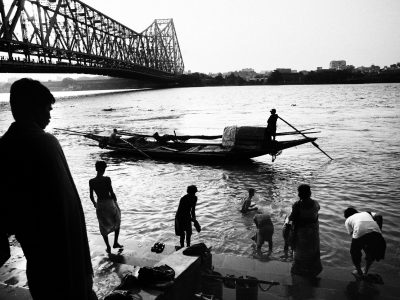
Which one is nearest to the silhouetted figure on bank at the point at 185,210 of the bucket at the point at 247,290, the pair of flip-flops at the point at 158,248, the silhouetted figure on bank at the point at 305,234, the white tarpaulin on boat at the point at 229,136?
the pair of flip-flops at the point at 158,248

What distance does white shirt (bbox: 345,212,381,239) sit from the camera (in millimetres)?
4457

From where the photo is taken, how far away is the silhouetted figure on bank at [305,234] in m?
4.49

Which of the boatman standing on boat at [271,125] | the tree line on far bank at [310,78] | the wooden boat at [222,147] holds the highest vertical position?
the tree line on far bank at [310,78]

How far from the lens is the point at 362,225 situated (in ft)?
14.8

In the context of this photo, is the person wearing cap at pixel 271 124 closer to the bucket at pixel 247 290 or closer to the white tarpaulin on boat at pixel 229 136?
the white tarpaulin on boat at pixel 229 136

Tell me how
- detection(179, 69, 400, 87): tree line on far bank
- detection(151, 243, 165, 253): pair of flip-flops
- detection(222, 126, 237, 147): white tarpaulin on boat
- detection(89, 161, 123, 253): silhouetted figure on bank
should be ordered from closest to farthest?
detection(89, 161, 123, 253): silhouetted figure on bank
detection(151, 243, 165, 253): pair of flip-flops
detection(222, 126, 237, 147): white tarpaulin on boat
detection(179, 69, 400, 87): tree line on far bank

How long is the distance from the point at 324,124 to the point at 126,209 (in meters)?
26.6

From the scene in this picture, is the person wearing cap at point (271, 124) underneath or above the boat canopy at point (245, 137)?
above

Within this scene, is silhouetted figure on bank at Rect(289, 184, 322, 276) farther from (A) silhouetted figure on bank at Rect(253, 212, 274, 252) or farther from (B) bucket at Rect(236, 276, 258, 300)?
(B) bucket at Rect(236, 276, 258, 300)

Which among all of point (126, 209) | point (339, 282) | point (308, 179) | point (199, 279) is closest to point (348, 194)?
point (308, 179)

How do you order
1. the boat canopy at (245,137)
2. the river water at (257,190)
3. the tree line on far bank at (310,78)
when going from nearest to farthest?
the river water at (257,190), the boat canopy at (245,137), the tree line on far bank at (310,78)

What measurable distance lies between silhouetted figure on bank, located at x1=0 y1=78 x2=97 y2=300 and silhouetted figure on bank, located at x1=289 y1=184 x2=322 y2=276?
3562 mm

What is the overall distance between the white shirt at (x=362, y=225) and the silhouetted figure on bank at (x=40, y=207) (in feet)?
13.6

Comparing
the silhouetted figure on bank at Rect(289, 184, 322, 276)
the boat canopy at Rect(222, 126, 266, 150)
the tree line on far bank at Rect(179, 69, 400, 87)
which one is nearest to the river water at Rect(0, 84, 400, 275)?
the boat canopy at Rect(222, 126, 266, 150)
